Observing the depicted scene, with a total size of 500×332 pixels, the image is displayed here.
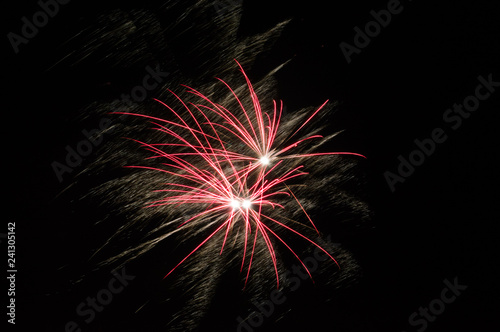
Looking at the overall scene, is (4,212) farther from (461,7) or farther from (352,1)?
(461,7)

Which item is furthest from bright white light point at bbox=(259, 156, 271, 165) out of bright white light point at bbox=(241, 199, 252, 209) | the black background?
the black background

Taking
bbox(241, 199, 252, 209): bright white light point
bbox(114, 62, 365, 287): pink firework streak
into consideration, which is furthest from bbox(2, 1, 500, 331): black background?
bbox(241, 199, 252, 209): bright white light point

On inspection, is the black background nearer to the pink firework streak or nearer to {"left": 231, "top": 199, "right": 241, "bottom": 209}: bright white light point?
the pink firework streak

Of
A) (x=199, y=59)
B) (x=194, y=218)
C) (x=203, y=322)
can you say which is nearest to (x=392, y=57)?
(x=199, y=59)

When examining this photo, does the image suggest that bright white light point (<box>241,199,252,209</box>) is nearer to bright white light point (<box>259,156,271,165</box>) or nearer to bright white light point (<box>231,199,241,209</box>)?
bright white light point (<box>231,199,241,209</box>)

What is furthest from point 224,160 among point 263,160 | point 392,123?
point 392,123

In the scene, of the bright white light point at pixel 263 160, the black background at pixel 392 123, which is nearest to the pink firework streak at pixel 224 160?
the bright white light point at pixel 263 160

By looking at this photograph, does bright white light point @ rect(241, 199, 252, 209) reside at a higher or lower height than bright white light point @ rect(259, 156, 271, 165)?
lower
